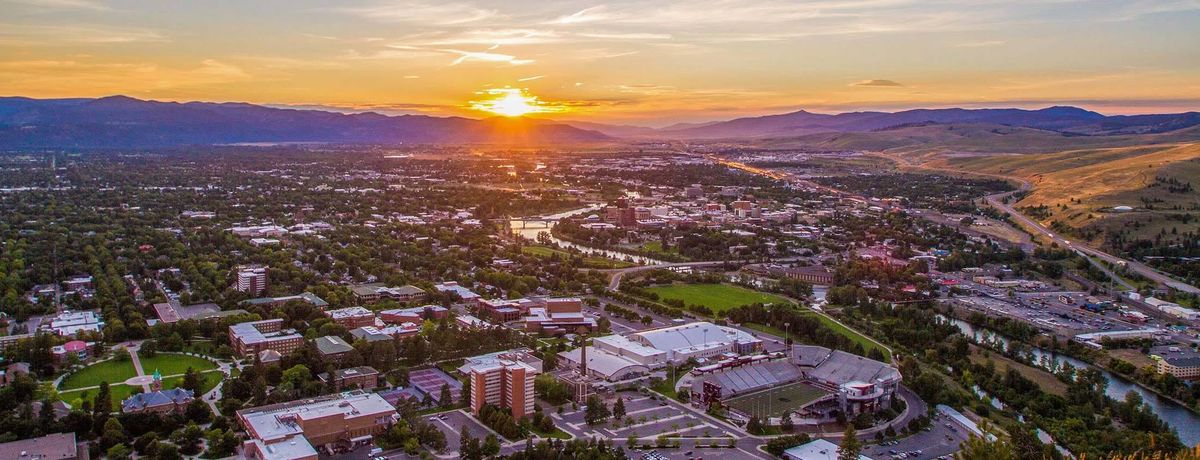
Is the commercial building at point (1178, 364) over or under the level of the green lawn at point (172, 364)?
under

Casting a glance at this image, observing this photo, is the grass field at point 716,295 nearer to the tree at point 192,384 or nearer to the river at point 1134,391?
the river at point 1134,391

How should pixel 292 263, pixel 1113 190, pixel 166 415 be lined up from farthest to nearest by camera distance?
pixel 1113 190, pixel 292 263, pixel 166 415

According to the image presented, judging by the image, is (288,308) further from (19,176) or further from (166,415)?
(19,176)

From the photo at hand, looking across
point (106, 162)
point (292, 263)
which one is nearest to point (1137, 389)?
point (292, 263)

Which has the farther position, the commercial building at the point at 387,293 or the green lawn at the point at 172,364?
the commercial building at the point at 387,293

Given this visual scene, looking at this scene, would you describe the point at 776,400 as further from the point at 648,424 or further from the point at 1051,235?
the point at 1051,235

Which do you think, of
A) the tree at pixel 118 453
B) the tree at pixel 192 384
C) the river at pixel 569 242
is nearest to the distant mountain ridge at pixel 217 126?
the river at pixel 569 242

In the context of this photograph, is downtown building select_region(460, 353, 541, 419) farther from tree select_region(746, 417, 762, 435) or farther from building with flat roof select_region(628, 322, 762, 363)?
building with flat roof select_region(628, 322, 762, 363)

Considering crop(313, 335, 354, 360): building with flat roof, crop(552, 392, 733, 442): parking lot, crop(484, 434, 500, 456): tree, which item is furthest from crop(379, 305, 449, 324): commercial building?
crop(484, 434, 500, 456): tree
